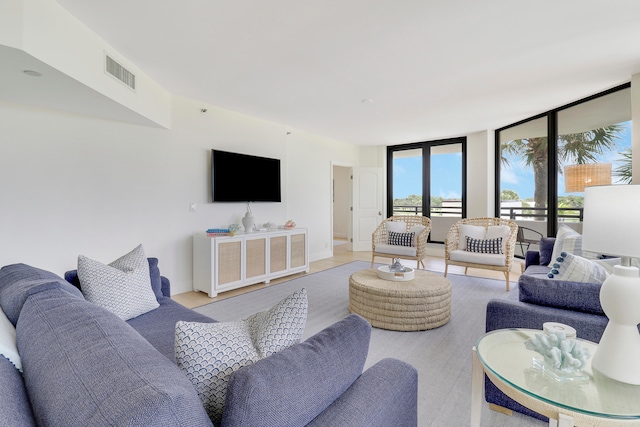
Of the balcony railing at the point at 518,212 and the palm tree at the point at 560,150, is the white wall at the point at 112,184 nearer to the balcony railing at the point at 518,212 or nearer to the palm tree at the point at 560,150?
the balcony railing at the point at 518,212

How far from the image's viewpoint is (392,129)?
578 centimetres

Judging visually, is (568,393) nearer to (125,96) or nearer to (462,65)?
(462,65)

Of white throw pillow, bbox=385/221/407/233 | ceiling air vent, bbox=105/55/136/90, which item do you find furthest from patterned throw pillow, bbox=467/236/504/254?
ceiling air vent, bbox=105/55/136/90

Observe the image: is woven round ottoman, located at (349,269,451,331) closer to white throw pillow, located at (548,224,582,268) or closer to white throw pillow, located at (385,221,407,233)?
white throw pillow, located at (548,224,582,268)

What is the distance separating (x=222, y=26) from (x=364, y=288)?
2448mm

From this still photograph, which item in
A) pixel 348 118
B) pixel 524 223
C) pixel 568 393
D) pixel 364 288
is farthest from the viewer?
pixel 524 223

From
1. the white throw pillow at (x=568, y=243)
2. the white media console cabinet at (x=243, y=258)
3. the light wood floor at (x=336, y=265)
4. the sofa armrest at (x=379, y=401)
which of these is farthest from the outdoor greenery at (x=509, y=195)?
the sofa armrest at (x=379, y=401)

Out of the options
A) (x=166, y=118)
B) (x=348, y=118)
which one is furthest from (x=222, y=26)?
(x=348, y=118)

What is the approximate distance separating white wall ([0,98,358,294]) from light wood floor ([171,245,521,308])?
0.37 metres

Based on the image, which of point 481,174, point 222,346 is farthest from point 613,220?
point 481,174

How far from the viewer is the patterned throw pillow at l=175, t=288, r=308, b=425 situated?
811 mm

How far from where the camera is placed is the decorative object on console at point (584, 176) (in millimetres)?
3787

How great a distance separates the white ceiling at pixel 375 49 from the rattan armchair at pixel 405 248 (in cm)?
195

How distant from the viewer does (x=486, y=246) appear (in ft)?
14.0
